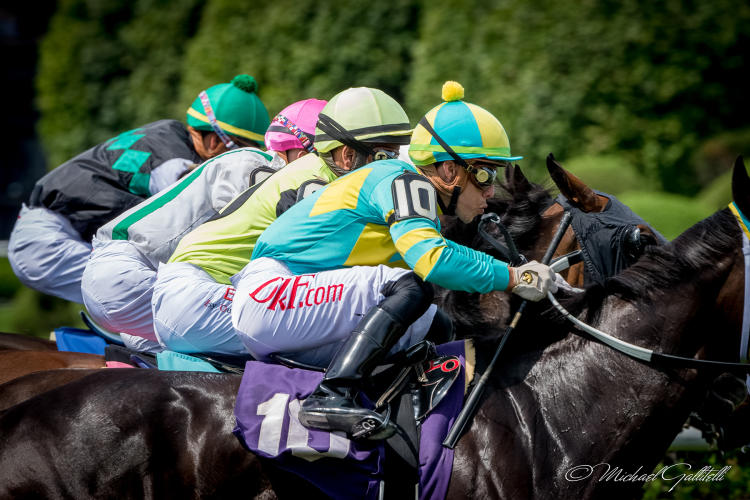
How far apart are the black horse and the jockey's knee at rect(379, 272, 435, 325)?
0.43 meters

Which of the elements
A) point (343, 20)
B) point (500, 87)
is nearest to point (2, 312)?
point (343, 20)

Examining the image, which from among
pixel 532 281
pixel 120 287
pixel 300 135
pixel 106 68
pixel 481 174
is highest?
pixel 481 174

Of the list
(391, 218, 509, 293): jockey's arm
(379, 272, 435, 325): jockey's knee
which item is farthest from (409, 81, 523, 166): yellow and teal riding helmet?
(379, 272, 435, 325): jockey's knee

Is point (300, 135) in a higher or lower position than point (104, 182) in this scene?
higher

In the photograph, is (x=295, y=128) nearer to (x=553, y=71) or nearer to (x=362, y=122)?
(x=362, y=122)

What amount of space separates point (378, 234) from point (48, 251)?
2641mm

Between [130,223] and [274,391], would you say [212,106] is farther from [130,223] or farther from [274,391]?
[274,391]

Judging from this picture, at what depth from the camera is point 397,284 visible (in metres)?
2.90

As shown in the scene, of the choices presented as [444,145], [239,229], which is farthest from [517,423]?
[239,229]

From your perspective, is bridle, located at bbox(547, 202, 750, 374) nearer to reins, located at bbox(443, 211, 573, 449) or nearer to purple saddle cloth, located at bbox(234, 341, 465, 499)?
reins, located at bbox(443, 211, 573, 449)

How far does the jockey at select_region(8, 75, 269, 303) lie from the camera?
4.80 m

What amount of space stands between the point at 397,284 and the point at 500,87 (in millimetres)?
7943

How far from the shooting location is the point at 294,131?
420 centimetres

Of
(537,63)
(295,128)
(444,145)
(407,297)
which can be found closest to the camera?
(407,297)
